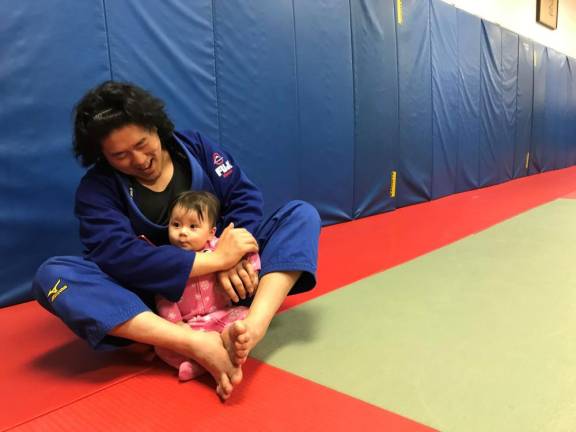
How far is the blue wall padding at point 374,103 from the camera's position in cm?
307

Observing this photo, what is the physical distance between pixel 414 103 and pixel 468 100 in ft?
3.98

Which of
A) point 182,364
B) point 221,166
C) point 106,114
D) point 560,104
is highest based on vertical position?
point 106,114

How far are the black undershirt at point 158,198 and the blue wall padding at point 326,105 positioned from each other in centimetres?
147

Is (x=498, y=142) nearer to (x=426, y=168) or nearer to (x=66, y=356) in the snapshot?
(x=426, y=168)

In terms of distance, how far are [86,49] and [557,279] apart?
2047 millimetres

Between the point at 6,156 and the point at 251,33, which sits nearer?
the point at 6,156

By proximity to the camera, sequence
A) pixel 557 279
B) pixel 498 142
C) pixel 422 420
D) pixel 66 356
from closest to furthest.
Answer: pixel 422 420, pixel 66 356, pixel 557 279, pixel 498 142

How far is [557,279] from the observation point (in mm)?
1631

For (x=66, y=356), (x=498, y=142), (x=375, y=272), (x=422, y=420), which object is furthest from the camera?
(x=498, y=142)

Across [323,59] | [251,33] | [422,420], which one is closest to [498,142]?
[323,59]

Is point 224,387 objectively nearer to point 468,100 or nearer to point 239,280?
point 239,280

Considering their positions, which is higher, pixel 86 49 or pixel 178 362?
pixel 86 49

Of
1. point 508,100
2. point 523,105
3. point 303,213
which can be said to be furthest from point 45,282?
point 523,105

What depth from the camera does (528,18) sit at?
6078 millimetres
